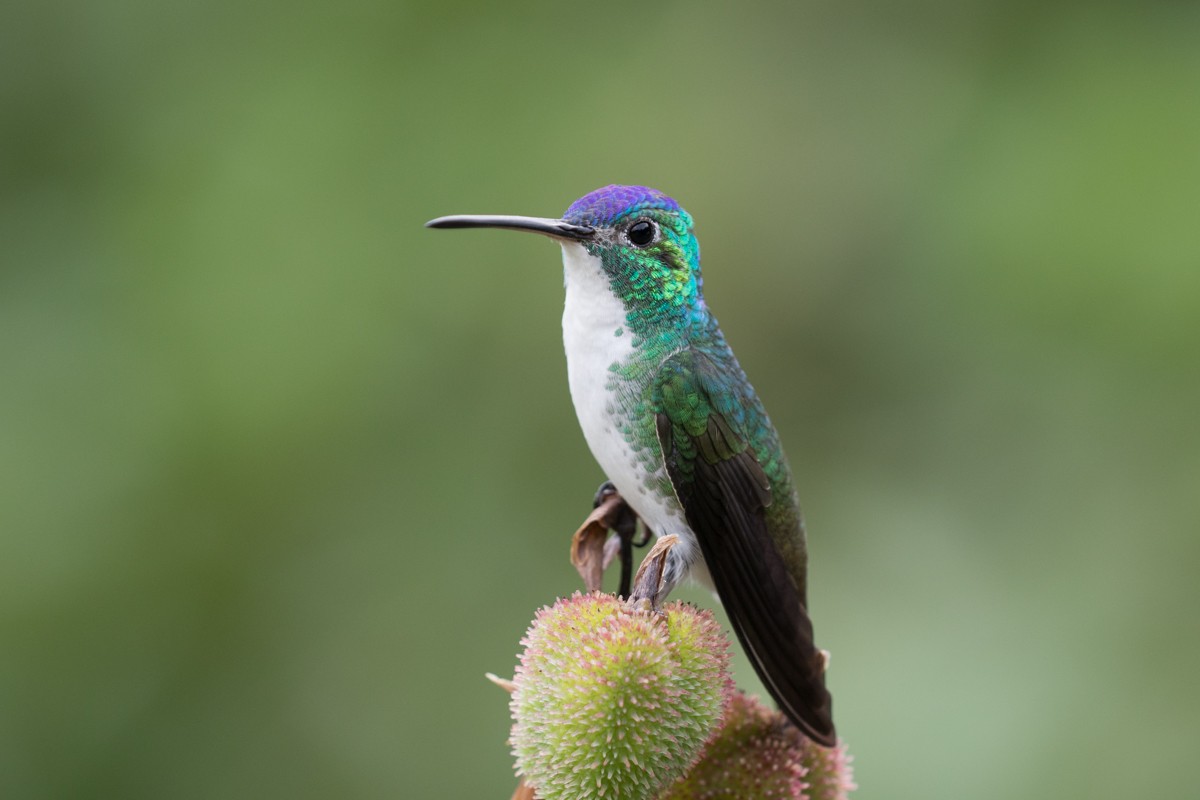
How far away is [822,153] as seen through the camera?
12.2 ft

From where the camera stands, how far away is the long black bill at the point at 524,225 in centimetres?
174

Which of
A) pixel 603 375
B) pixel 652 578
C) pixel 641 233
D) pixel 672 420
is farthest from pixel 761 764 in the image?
pixel 641 233

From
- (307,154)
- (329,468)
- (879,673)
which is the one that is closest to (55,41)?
(307,154)

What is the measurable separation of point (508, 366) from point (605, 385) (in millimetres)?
1481

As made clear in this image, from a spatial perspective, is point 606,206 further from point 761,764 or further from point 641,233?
point 761,764

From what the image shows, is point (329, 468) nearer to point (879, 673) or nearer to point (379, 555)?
point (379, 555)

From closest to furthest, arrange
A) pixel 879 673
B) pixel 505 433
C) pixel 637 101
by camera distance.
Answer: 1. pixel 879 673
2. pixel 505 433
3. pixel 637 101

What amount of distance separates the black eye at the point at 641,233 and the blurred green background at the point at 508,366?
1.41 meters

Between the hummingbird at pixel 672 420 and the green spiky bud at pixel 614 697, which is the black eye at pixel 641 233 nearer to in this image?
the hummingbird at pixel 672 420

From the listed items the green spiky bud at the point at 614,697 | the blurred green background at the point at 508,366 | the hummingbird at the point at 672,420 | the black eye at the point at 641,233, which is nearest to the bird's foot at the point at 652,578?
the green spiky bud at the point at 614,697

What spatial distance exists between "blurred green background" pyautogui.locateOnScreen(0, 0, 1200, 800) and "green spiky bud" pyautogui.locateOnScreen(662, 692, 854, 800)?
3.92ft

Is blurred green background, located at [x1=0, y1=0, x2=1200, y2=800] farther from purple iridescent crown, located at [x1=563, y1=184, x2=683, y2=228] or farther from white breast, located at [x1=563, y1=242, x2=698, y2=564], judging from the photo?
purple iridescent crown, located at [x1=563, y1=184, x2=683, y2=228]

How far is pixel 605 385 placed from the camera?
191 centimetres

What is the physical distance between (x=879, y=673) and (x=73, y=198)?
7.77 feet
